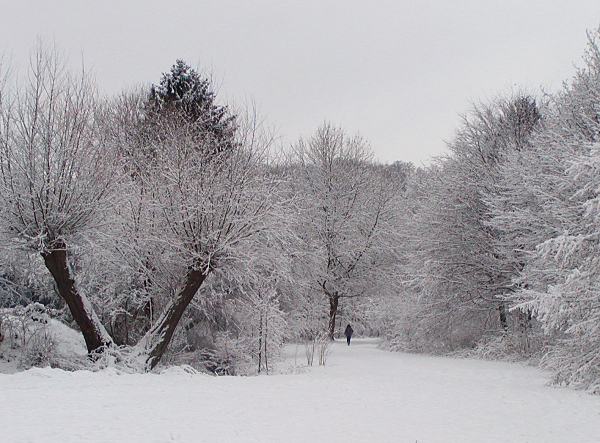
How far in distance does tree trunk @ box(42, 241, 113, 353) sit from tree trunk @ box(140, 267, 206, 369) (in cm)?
102

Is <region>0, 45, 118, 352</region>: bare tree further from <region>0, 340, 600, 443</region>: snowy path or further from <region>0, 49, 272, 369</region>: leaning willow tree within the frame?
<region>0, 340, 600, 443</region>: snowy path

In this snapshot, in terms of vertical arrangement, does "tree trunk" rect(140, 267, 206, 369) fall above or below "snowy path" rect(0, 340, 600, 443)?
above

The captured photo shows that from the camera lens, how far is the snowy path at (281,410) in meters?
7.11

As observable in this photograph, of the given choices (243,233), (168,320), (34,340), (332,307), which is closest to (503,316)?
(332,307)

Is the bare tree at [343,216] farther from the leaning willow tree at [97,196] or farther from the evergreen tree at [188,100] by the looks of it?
the leaning willow tree at [97,196]

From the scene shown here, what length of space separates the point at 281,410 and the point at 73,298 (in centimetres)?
681

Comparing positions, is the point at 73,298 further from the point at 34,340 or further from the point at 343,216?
the point at 343,216

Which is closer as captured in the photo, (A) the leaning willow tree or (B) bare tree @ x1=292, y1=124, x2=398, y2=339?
(A) the leaning willow tree

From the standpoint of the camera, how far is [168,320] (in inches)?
563

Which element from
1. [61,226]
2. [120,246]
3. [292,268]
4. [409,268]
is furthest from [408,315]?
[61,226]

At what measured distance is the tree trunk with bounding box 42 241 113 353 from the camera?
1276cm

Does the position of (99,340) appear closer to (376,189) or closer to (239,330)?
(239,330)

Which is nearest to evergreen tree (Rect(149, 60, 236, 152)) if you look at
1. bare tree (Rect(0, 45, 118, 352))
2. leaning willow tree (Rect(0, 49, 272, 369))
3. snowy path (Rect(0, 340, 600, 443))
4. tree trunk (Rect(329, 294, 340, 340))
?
leaning willow tree (Rect(0, 49, 272, 369))

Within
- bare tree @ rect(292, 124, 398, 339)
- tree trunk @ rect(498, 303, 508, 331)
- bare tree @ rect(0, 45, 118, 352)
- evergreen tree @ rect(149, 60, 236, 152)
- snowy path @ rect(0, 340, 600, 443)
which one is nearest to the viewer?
snowy path @ rect(0, 340, 600, 443)
